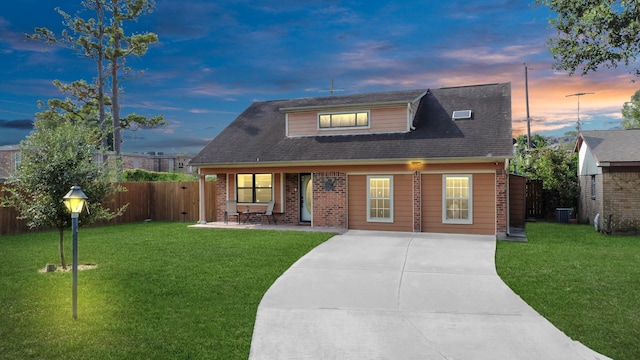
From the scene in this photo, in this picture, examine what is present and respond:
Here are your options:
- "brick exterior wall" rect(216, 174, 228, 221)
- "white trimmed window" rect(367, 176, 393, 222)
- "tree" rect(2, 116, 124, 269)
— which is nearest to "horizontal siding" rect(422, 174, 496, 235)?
"white trimmed window" rect(367, 176, 393, 222)

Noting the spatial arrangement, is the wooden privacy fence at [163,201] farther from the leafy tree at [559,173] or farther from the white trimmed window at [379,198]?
the leafy tree at [559,173]

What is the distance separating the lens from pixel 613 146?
52.7ft

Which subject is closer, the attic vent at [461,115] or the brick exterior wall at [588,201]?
the brick exterior wall at [588,201]

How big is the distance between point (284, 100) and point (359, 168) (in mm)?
7821

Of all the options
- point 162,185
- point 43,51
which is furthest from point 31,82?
point 162,185

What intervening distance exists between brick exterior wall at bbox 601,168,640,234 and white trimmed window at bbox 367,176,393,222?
7.13 meters

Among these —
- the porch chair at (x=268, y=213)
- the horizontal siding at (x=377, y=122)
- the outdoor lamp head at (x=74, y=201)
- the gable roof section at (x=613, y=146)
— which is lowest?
the porch chair at (x=268, y=213)

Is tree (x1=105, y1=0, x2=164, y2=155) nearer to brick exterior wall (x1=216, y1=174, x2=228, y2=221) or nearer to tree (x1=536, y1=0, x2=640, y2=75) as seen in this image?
brick exterior wall (x1=216, y1=174, x2=228, y2=221)

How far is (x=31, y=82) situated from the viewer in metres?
29.0

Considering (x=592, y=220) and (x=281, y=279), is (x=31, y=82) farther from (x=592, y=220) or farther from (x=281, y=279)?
(x=592, y=220)

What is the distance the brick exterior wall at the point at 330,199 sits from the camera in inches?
601

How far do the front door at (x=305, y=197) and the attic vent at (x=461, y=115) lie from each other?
5847 mm

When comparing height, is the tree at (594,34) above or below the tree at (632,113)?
below

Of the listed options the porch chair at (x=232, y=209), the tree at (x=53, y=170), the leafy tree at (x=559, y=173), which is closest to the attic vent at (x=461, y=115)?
the leafy tree at (x=559, y=173)
